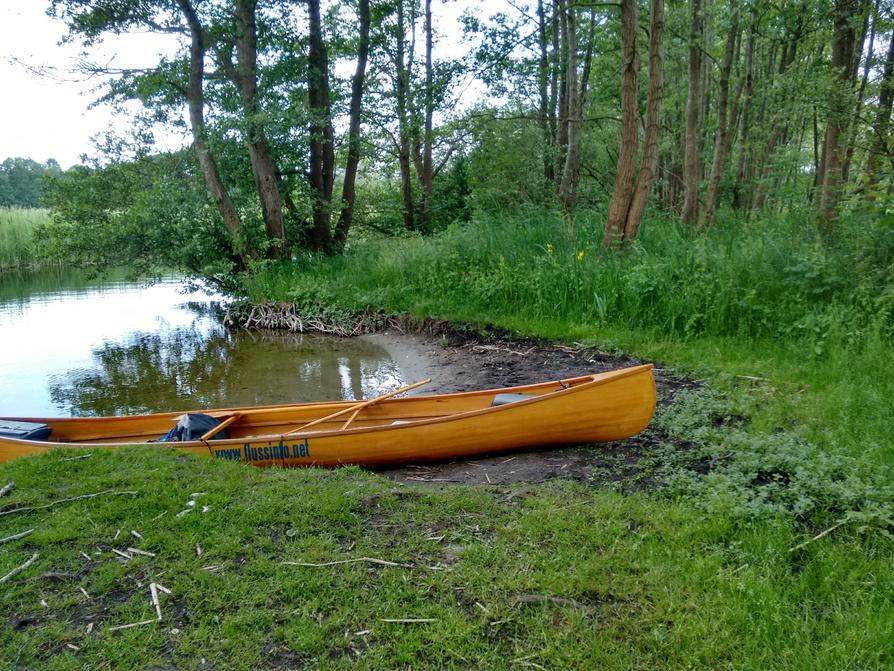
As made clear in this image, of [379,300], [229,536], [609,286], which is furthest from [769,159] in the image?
[229,536]

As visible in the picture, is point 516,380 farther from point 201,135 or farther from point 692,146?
point 201,135

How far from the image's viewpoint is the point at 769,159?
46.6 feet

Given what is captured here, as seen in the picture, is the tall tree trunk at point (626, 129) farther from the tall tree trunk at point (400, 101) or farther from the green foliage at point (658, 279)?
the tall tree trunk at point (400, 101)

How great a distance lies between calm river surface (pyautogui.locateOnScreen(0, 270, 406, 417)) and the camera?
25.2 ft

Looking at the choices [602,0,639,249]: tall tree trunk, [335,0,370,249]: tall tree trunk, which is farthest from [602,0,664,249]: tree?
[335,0,370,249]: tall tree trunk

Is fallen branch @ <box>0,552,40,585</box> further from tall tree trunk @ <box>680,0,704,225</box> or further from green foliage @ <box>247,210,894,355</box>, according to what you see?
tall tree trunk @ <box>680,0,704,225</box>

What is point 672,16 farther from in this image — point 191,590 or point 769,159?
point 191,590

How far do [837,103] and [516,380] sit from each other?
16.3 ft

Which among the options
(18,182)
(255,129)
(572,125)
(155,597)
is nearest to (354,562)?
(155,597)

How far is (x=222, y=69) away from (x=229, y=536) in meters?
11.6

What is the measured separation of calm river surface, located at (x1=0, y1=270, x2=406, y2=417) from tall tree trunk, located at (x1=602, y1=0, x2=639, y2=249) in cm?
395

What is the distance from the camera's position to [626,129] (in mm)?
8234

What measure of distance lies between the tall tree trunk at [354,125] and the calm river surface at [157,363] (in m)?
3.71

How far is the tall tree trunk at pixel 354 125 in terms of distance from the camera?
13.3 metres
